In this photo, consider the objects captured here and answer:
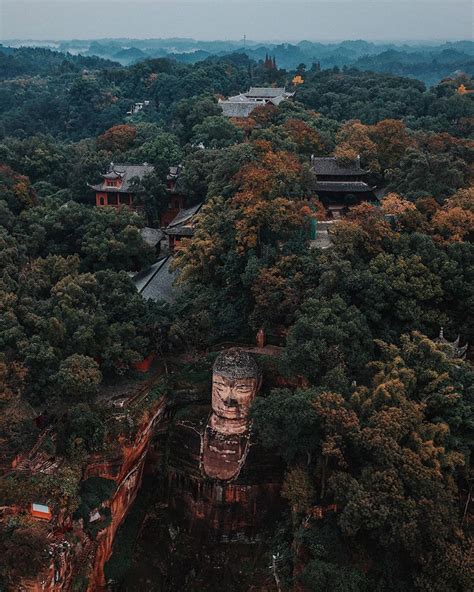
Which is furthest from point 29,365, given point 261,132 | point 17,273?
point 261,132

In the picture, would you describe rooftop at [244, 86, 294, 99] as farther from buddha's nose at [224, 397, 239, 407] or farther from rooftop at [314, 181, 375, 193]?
Result: buddha's nose at [224, 397, 239, 407]

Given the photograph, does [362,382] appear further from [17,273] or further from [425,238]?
[17,273]

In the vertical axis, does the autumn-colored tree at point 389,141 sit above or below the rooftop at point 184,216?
above

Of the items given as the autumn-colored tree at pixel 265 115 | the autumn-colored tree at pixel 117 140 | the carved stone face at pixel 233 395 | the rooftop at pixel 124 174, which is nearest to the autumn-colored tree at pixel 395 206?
the carved stone face at pixel 233 395

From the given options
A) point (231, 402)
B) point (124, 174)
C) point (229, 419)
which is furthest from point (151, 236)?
point (229, 419)

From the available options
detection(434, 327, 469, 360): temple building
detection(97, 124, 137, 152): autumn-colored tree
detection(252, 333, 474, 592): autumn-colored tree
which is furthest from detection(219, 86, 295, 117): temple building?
detection(252, 333, 474, 592): autumn-colored tree

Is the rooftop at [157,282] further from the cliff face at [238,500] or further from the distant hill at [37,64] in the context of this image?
the distant hill at [37,64]
